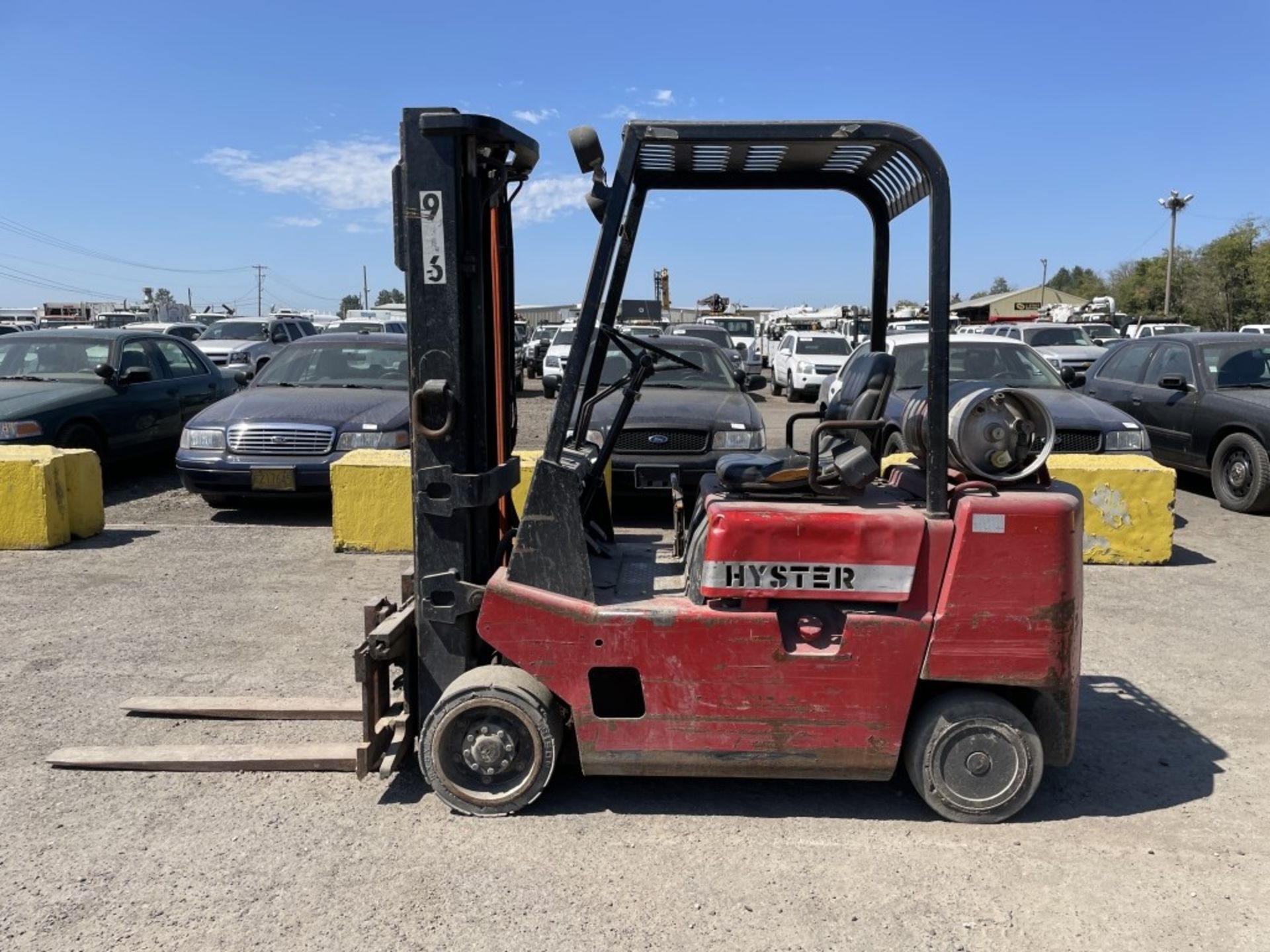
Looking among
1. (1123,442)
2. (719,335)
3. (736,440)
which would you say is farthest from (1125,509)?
(719,335)

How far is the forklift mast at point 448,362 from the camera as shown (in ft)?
12.1

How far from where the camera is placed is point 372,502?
7641mm

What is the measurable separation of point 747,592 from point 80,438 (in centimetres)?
874

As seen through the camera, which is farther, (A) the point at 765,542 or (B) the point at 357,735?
(B) the point at 357,735

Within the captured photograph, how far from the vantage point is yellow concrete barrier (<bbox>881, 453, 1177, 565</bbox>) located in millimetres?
7488

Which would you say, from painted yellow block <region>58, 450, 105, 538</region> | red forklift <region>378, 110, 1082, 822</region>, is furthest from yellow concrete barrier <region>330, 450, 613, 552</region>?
red forklift <region>378, 110, 1082, 822</region>

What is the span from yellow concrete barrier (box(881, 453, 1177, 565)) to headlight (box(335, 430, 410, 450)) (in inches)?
163

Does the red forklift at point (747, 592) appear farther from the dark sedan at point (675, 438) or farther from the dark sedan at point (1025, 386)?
the dark sedan at point (1025, 386)

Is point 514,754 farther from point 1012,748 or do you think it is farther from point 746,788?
point 1012,748

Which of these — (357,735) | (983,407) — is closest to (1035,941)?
(983,407)

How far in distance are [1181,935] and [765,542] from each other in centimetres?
173

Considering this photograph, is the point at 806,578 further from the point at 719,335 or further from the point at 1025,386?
the point at 719,335

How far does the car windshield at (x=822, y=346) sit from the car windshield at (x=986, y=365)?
1367 centimetres

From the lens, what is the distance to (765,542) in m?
3.52
